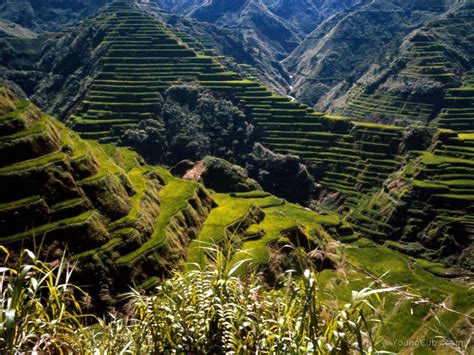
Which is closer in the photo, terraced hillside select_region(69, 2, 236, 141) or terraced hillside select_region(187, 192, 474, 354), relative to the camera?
terraced hillside select_region(187, 192, 474, 354)

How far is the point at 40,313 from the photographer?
20.8ft

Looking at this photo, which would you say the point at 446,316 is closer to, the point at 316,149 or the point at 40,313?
the point at 40,313

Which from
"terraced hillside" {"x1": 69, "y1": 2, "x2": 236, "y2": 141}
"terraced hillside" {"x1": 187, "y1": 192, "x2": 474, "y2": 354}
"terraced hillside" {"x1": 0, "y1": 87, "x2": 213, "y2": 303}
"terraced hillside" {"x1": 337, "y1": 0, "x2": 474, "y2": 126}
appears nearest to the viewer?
"terraced hillside" {"x1": 0, "y1": 87, "x2": 213, "y2": 303}

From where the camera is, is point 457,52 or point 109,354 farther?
point 457,52

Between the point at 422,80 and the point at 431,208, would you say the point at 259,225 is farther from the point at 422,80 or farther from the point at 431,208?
the point at 422,80

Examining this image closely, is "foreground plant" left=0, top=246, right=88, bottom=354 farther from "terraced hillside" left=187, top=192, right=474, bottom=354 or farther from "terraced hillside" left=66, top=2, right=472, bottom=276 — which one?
"terraced hillside" left=66, top=2, right=472, bottom=276

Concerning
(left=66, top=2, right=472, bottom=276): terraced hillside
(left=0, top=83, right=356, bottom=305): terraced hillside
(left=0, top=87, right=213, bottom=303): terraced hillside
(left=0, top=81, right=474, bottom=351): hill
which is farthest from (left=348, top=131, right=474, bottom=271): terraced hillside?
(left=0, top=87, right=213, bottom=303): terraced hillside

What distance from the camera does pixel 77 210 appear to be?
1363 inches

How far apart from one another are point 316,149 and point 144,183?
67.5 m

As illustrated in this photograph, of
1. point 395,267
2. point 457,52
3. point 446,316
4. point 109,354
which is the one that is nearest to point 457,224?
point 395,267

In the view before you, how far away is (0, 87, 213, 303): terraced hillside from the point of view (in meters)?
31.8

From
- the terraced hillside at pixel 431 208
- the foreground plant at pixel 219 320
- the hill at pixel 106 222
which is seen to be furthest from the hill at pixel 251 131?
the foreground plant at pixel 219 320

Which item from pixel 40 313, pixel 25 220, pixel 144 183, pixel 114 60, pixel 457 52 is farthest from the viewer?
pixel 457 52

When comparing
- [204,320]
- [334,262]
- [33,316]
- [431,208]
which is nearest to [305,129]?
[431,208]
